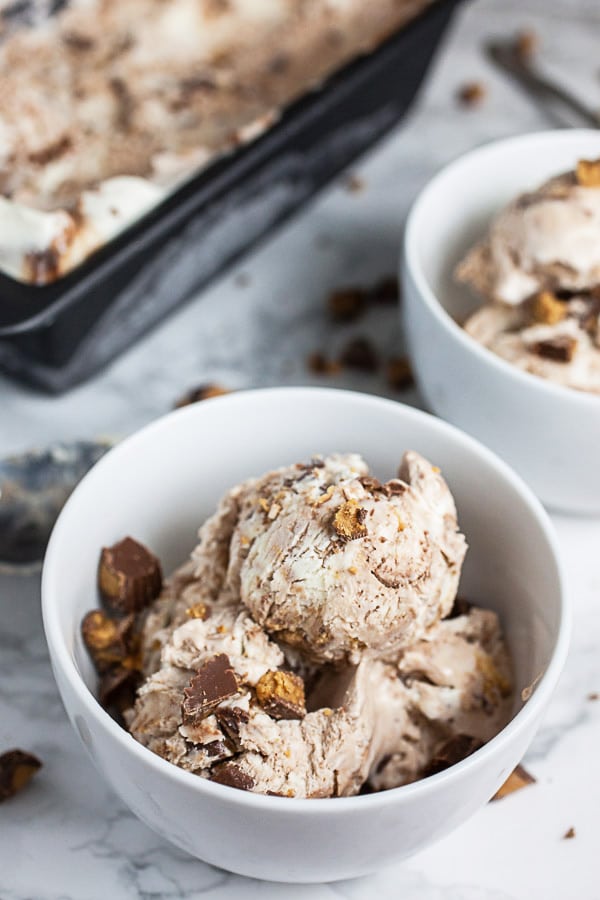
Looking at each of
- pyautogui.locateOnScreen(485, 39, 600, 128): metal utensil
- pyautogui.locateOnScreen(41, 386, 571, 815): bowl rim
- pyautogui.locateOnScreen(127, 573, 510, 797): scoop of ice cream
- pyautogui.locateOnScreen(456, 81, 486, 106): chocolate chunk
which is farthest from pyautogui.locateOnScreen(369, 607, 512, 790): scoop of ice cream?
pyautogui.locateOnScreen(456, 81, 486, 106): chocolate chunk

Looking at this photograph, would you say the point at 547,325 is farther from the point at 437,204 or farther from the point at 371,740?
the point at 371,740

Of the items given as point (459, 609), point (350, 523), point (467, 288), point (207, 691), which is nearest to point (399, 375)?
point (467, 288)

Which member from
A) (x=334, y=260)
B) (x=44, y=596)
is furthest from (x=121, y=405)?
(x=44, y=596)

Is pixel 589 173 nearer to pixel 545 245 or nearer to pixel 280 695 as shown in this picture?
pixel 545 245

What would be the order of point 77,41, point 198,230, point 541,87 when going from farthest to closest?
point 541,87, point 77,41, point 198,230

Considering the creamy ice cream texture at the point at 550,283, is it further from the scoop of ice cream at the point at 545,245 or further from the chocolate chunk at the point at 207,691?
the chocolate chunk at the point at 207,691

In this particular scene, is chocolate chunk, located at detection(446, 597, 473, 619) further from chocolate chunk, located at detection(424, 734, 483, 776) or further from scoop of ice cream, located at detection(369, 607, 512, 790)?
chocolate chunk, located at detection(424, 734, 483, 776)
